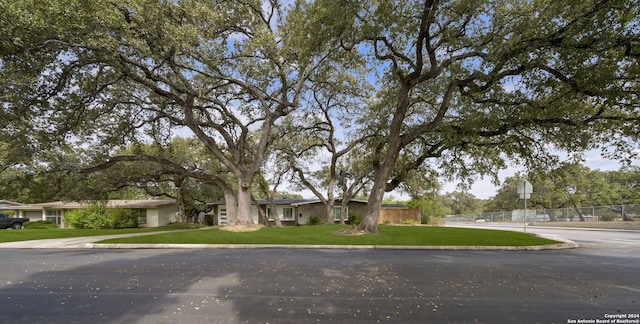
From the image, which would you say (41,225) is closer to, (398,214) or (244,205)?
(244,205)

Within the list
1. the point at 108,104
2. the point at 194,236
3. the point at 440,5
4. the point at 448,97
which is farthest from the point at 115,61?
the point at 448,97

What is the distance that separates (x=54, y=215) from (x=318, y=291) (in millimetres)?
37387

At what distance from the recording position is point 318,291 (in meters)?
5.52

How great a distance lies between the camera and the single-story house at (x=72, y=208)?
30.7 m

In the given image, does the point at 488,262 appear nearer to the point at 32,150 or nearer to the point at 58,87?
the point at 58,87

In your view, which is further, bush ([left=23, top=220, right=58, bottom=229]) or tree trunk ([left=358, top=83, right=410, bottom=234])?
bush ([left=23, top=220, right=58, bottom=229])

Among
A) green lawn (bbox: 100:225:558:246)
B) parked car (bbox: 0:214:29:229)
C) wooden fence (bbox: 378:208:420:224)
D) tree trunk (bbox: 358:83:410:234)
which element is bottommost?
wooden fence (bbox: 378:208:420:224)

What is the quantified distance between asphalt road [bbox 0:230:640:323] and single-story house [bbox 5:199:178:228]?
934 inches

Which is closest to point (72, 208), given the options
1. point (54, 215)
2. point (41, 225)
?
point (41, 225)

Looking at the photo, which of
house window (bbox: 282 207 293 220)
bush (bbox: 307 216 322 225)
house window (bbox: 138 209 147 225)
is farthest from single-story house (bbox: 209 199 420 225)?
house window (bbox: 138 209 147 225)

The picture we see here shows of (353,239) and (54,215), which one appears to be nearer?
(353,239)

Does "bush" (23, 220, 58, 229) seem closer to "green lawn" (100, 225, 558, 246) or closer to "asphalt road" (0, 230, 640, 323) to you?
"green lawn" (100, 225, 558, 246)

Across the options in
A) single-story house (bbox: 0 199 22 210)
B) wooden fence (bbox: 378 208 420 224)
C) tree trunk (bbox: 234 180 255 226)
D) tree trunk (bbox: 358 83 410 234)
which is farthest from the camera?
wooden fence (bbox: 378 208 420 224)

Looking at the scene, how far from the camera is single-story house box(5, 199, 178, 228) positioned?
101 feet
